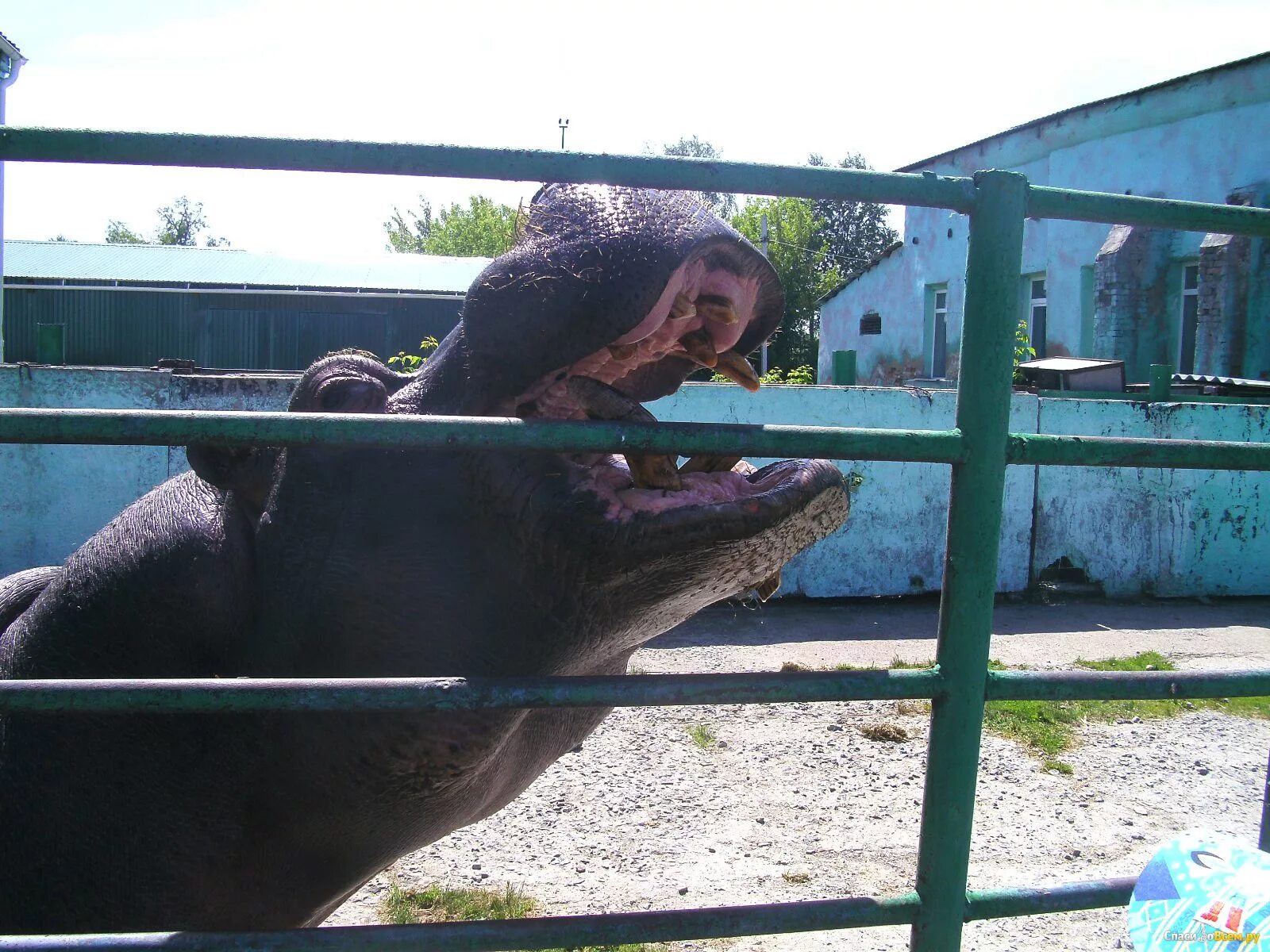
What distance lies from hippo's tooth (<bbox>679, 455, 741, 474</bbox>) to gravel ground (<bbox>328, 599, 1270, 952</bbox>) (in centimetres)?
229

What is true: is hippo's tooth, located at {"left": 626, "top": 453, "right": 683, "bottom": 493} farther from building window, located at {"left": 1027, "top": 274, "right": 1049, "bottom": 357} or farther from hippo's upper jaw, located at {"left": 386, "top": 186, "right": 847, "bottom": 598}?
building window, located at {"left": 1027, "top": 274, "right": 1049, "bottom": 357}

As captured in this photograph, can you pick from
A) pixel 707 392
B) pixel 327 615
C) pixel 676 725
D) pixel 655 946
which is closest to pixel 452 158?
pixel 327 615

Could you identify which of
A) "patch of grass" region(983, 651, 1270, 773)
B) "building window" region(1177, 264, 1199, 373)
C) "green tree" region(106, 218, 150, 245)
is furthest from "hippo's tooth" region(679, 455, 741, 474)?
"green tree" region(106, 218, 150, 245)

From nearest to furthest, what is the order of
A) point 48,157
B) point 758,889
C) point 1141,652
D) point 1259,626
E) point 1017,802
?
point 48,157, point 758,889, point 1017,802, point 1141,652, point 1259,626

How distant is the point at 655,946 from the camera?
11.2 feet

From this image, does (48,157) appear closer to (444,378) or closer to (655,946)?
(444,378)

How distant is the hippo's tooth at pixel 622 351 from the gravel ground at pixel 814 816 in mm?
2542

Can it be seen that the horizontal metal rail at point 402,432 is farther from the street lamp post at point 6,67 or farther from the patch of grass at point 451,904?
the street lamp post at point 6,67

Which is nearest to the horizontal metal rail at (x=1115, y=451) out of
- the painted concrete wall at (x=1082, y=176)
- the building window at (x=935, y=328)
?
the painted concrete wall at (x=1082, y=176)

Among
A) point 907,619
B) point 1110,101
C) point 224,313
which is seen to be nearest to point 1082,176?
point 1110,101

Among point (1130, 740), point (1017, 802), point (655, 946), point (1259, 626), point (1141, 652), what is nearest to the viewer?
point (655, 946)

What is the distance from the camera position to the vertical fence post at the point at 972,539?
1.49 meters

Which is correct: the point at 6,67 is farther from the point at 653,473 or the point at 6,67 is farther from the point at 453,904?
the point at 653,473

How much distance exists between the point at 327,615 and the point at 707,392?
690cm
